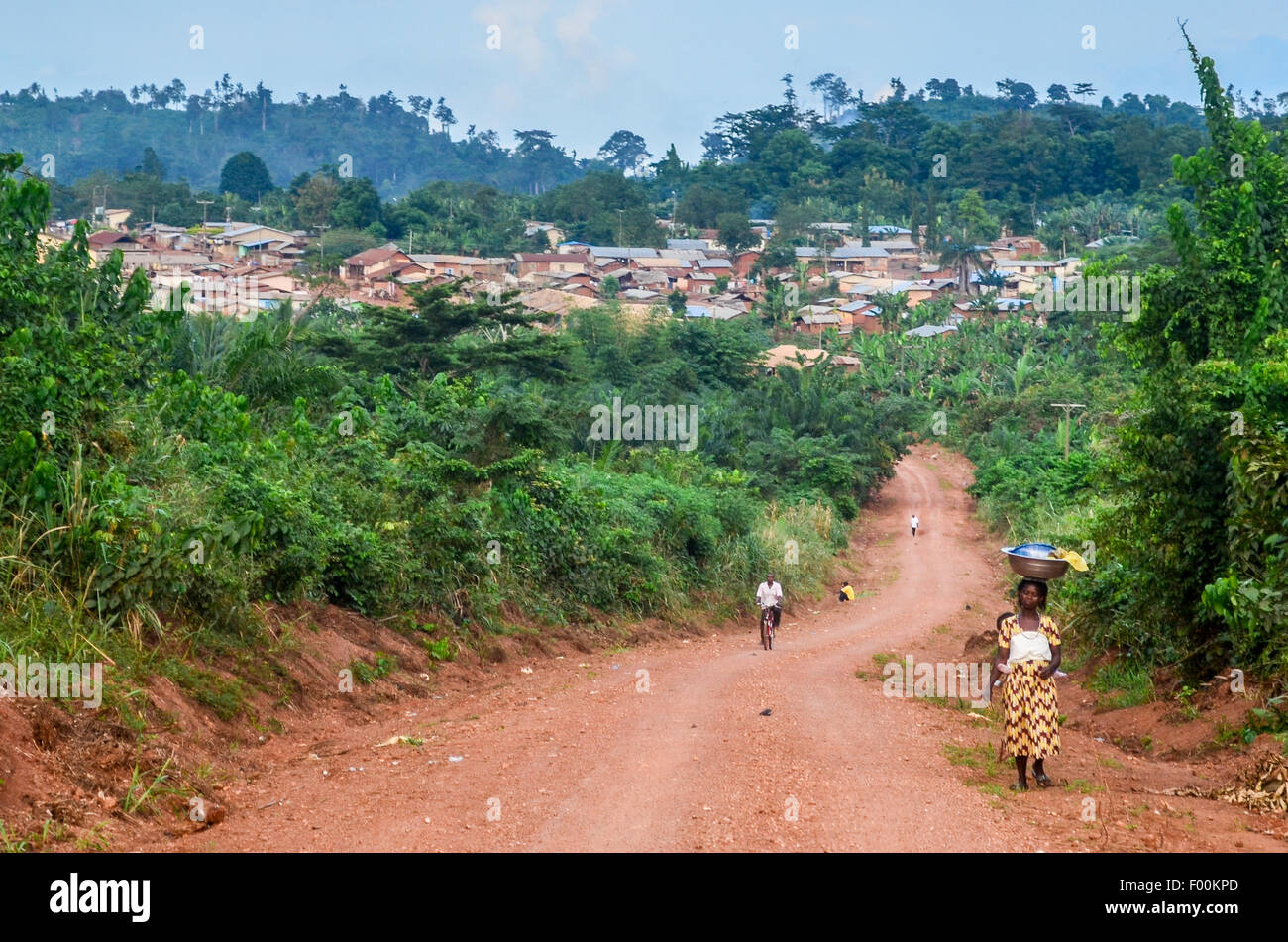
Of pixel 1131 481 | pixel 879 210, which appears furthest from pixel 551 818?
pixel 879 210

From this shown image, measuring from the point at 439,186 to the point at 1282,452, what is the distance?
91.1 metres

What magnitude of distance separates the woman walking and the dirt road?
27 centimetres

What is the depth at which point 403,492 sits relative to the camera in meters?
14.5

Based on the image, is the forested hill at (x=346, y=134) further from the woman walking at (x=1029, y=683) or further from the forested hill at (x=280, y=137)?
the woman walking at (x=1029, y=683)

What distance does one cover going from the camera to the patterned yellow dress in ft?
24.8

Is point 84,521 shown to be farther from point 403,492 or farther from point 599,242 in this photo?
point 599,242

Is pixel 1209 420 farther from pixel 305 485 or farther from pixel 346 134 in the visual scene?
pixel 346 134
